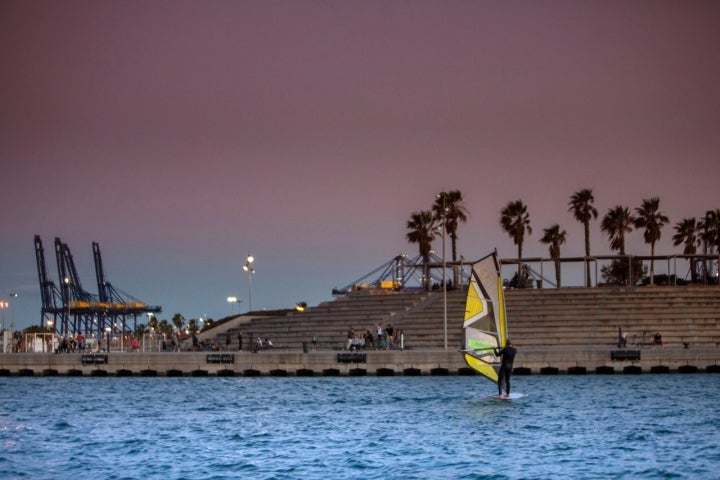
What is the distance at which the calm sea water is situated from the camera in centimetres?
3266

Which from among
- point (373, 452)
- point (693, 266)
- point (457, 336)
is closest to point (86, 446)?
point (373, 452)

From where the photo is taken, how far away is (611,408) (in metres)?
49.3

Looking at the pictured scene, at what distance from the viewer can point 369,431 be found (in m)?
42.0

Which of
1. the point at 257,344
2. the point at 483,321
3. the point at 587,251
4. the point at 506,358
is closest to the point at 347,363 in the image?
the point at 257,344

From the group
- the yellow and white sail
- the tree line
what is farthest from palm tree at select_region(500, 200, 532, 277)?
the yellow and white sail

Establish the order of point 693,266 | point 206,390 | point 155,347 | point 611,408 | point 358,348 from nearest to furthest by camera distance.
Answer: point 611,408 → point 206,390 → point 358,348 → point 155,347 → point 693,266

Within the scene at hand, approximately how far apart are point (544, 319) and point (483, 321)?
3642 cm

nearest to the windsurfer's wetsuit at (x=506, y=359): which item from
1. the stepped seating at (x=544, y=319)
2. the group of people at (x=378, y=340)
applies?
the group of people at (x=378, y=340)

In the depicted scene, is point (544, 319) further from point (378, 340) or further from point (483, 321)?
point (483, 321)

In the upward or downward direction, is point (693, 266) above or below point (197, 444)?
above

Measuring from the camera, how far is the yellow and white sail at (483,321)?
174 feet

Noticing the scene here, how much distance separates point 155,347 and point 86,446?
186 feet

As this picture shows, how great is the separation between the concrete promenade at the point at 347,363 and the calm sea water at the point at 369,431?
Answer: 6296mm

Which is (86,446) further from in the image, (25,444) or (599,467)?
(599,467)
